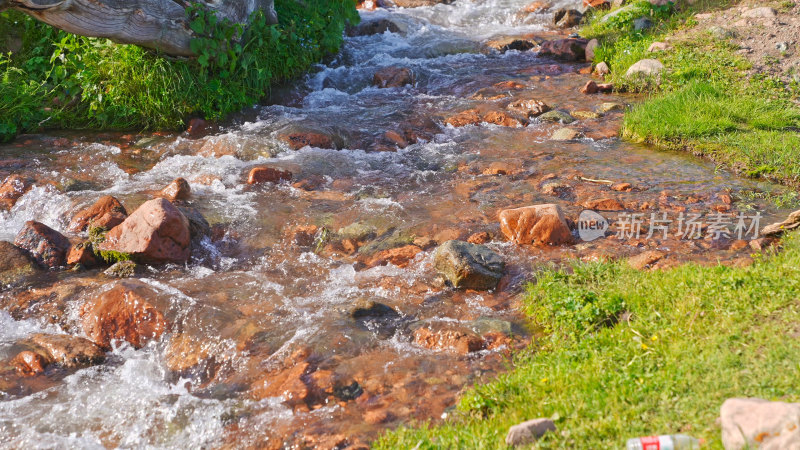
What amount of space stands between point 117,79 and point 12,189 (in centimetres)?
218

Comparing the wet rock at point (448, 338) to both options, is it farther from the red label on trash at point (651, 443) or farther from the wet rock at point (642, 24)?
the wet rock at point (642, 24)

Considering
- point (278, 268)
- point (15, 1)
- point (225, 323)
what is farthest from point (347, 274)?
point (15, 1)

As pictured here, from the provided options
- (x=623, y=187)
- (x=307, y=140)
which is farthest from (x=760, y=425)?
(x=307, y=140)

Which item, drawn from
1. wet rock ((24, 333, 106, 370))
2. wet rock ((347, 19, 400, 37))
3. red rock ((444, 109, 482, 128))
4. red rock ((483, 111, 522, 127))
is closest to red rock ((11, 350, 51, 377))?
wet rock ((24, 333, 106, 370))

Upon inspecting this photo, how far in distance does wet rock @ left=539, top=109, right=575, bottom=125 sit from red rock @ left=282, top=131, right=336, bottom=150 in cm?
292

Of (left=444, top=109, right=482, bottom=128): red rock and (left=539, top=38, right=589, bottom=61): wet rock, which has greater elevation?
(left=539, top=38, right=589, bottom=61): wet rock

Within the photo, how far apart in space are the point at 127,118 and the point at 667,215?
6.87 m

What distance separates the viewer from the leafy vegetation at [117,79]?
8.79 metres

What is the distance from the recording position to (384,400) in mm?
4215

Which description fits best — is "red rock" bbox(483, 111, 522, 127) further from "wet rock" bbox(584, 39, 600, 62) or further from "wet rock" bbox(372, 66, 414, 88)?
"wet rock" bbox(584, 39, 600, 62)

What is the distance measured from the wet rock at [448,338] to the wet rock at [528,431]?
3.79ft

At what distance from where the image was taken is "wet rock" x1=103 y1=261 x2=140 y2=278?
5.77m

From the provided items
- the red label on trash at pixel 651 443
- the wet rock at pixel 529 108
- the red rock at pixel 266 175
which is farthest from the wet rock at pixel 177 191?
the red label on trash at pixel 651 443

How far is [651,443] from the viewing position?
10.3ft
